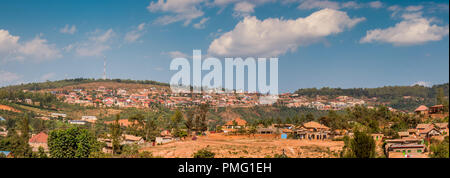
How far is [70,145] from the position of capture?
49.1 m

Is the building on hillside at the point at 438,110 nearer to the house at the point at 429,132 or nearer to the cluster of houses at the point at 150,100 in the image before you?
the house at the point at 429,132

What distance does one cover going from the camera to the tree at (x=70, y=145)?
4831cm

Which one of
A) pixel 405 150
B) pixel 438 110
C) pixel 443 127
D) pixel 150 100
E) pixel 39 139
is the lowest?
pixel 39 139

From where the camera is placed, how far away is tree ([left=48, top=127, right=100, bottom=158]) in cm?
4831

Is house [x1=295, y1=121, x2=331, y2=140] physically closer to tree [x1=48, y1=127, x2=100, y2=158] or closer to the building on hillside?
the building on hillside

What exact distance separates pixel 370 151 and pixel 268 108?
126841 mm

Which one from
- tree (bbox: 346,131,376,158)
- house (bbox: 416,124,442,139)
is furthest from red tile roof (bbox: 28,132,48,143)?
house (bbox: 416,124,442,139)

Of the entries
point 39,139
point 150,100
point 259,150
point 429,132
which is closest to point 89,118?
A: point 39,139

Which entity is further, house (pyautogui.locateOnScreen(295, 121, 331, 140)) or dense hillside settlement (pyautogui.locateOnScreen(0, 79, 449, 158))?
house (pyautogui.locateOnScreen(295, 121, 331, 140))

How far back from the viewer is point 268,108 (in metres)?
160

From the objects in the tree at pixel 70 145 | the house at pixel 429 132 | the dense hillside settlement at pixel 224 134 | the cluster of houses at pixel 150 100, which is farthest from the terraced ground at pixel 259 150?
the cluster of houses at pixel 150 100

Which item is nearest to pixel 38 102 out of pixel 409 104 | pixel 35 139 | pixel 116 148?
pixel 35 139

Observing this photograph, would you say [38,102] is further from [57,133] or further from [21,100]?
[57,133]

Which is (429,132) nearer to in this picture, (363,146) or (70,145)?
(363,146)
